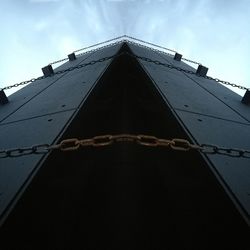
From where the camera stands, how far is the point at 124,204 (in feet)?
7.79

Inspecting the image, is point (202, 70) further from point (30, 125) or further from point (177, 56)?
point (30, 125)

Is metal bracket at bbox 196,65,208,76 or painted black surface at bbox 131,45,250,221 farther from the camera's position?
metal bracket at bbox 196,65,208,76

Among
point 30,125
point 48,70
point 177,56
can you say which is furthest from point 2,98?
point 177,56

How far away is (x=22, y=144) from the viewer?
10.5 feet

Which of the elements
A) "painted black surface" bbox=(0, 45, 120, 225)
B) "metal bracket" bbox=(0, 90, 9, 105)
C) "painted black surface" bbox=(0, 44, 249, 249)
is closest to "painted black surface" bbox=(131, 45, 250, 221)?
"painted black surface" bbox=(0, 44, 249, 249)

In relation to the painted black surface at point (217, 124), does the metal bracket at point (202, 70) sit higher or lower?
higher

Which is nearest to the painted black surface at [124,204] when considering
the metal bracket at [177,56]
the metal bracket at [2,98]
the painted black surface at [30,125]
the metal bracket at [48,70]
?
the painted black surface at [30,125]

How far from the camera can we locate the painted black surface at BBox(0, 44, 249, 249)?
87.4 inches

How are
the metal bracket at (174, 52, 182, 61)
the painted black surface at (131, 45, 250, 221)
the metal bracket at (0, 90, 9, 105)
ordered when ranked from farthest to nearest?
the metal bracket at (174, 52, 182, 61) → the metal bracket at (0, 90, 9, 105) → the painted black surface at (131, 45, 250, 221)

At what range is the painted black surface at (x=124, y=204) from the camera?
7.28 feet

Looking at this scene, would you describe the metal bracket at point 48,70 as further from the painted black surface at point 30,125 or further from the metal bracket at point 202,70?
the metal bracket at point 202,70

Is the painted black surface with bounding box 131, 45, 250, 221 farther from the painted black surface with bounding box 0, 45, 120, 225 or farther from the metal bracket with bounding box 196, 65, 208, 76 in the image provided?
the metal bracket with bounding box 196, 65, 208, 76

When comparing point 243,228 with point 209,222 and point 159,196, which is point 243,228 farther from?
point 159,196

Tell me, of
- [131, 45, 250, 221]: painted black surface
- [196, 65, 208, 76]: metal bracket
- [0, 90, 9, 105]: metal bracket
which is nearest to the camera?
[131, 45, 250, 221]: painted black surface
